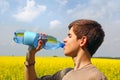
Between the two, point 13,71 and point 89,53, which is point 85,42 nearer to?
point 89,53

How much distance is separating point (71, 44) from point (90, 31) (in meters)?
0.18

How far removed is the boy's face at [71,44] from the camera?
368cm

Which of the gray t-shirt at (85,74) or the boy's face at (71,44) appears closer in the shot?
the gray t-shirt at (85,74)

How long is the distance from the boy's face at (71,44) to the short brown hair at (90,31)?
4cm

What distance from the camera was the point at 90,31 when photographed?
3691 mm

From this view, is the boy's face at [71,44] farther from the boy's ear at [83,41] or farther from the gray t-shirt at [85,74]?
the gray t-shirt at [85,74]

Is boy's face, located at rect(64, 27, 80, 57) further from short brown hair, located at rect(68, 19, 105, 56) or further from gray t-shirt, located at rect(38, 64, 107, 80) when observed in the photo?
gray t-shirt, located at rect(38, 64, 107, 80)

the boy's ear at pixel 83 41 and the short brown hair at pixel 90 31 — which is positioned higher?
the short brown hair at pixel 90 31

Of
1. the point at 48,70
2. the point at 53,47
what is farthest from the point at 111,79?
the point at 53,47

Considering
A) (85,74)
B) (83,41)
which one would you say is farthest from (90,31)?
(85,74)

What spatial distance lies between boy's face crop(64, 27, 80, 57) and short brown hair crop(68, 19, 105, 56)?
0.12 feet

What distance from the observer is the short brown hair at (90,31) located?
12.1 feet

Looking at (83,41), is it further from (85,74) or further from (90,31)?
(85,74)

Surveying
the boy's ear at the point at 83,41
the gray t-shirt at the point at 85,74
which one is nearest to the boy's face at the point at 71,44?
the boy's ear at the point at 83,41
